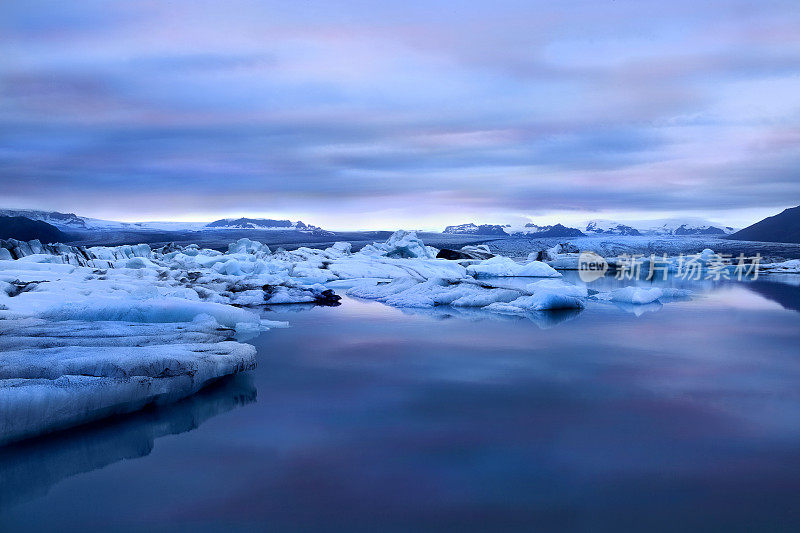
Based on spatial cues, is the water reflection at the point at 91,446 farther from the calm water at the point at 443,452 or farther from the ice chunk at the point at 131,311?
the ice chunk at the point at 131,311

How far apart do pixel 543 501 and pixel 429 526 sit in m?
0.83

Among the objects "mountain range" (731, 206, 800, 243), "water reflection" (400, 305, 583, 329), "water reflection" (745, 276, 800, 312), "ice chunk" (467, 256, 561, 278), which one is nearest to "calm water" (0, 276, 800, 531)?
"water reflection" (400, 305, 583, 329)

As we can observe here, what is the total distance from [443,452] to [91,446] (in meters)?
2.80

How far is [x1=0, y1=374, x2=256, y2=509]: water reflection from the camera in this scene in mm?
4164

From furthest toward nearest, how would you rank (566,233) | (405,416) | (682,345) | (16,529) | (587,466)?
(566,233) → (682,345) → (405,416) → (587,466) → (16,529)

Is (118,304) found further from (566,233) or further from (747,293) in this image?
(566,233)

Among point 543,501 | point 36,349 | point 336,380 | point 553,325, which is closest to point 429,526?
point 543,501

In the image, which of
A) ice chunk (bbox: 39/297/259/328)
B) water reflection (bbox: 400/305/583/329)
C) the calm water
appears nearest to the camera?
the calm water

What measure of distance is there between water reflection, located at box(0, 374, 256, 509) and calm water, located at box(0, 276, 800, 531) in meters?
0.02

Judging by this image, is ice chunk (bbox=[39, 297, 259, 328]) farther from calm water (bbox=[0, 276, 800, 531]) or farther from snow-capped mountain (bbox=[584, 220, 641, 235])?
snow-capped mountain (bbox=[584, 220, 641, 235])

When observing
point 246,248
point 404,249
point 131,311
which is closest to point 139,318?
point 131,311

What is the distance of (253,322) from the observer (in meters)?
10.8

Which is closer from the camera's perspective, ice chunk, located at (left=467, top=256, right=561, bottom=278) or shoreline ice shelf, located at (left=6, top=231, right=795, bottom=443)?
shoreline ice shelf, located at (left=6, top=231, right=795, bottom=443)

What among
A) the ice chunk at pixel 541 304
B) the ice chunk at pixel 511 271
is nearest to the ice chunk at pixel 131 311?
the ice chunk at pixel 541 304
